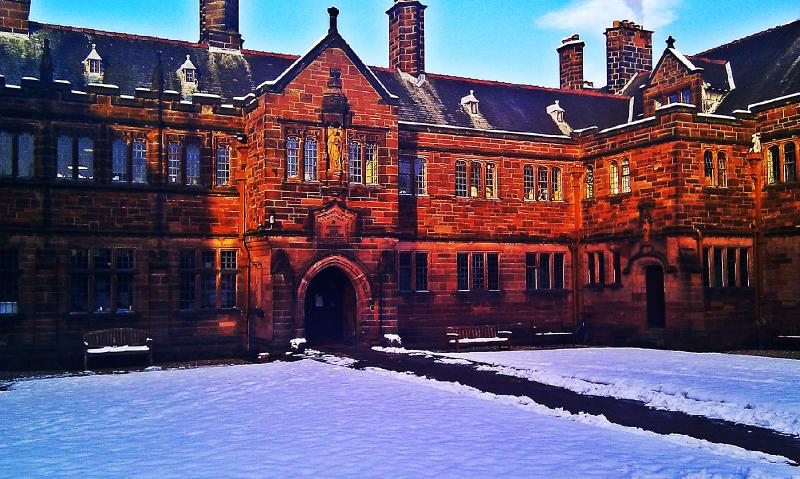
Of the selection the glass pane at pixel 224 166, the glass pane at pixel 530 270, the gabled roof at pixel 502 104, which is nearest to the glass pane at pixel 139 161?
the glass pane at pixel 224 166

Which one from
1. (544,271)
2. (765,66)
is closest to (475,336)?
(544,271)

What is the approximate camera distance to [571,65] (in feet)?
135

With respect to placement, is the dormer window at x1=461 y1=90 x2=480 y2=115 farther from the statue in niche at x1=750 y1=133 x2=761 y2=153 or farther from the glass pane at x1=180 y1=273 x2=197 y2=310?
the glass pane at x1=180 y1=273 x2=197 y2=310

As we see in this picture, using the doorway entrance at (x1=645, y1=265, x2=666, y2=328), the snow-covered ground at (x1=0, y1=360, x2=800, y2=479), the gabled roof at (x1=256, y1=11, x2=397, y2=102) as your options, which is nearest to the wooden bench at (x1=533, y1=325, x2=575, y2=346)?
the doorway entrance at (x1=645, y1=265, x2=666, y2=328)

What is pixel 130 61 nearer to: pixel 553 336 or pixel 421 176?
pixel 421 176

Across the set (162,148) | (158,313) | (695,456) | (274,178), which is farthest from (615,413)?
(162,148)

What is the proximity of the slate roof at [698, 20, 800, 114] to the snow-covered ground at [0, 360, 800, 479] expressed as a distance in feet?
68.4

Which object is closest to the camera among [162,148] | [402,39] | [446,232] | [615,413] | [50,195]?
[615,413]

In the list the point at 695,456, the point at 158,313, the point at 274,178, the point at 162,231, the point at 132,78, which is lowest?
the point at 695,456

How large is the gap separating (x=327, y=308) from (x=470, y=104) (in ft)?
40.5

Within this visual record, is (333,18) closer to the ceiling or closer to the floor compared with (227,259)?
closer to the ceiling

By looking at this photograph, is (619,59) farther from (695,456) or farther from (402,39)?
(695,456)

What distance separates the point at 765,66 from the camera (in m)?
31.8

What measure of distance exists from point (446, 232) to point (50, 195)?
15.8m
